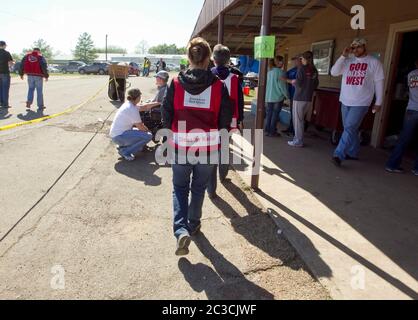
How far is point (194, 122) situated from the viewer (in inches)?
121

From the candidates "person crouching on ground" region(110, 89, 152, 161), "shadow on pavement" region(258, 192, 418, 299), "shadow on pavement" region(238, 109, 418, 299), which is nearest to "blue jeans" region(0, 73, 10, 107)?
"person crouching on ground" region(110, 89, 152, 161)

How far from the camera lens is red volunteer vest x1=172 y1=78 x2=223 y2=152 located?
118 inches

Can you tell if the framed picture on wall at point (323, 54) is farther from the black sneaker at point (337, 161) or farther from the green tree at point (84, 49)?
the green tree at point (84, 49)

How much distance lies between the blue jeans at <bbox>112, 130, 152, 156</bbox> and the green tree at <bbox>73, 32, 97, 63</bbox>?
9915cm

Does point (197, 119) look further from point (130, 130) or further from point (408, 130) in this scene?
point (408, 130)

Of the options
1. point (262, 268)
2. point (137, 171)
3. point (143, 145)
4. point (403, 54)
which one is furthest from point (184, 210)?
point (403, 54)

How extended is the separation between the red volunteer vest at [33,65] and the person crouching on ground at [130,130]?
17.1 ft

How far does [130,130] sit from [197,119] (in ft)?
10.7

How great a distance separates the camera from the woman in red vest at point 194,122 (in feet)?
9.80

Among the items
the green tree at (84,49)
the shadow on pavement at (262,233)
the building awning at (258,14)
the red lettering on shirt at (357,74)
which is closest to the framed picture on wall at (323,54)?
the building awning at (258,14)

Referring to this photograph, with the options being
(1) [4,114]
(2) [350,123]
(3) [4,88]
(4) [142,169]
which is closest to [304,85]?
(2) [350,123]

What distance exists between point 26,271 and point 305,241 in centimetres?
250
